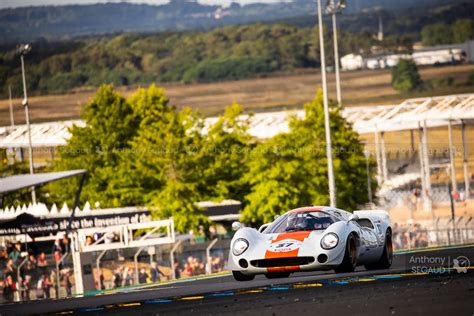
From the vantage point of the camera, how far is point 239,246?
17078 millimetres

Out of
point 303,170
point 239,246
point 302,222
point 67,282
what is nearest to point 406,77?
point 303,170

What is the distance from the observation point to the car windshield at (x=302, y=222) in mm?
17391

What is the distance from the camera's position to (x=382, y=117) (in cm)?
8150

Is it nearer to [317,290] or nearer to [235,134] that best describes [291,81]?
[235,134]

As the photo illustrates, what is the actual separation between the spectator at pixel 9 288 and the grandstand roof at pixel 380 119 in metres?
45.9

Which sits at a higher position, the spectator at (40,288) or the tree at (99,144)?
the tree at (99,144)

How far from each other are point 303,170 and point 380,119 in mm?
32459

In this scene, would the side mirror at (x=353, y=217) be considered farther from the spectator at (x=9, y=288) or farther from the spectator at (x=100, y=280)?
the spectator at (x=100, y=280)

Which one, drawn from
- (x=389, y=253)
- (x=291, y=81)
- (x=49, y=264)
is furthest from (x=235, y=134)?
(x=291, y=81)

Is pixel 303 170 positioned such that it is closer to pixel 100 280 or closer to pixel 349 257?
pixel 100 280

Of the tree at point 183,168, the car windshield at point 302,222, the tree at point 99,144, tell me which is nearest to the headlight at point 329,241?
the car windshield at point 302,222

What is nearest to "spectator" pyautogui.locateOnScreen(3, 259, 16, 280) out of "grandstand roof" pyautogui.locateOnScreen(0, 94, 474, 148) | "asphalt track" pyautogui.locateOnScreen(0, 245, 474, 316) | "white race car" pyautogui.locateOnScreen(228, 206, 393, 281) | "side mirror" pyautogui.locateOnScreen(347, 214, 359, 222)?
"white race car" pyautogui.locateOnScreen(228, 206, 393, 281)

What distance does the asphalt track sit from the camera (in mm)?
11464

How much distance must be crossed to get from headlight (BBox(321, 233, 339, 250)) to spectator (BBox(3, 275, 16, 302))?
1188cm
